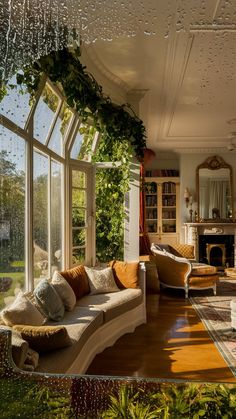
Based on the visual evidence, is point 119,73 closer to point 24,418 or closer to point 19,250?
point 19,250

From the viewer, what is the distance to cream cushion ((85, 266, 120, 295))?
4008 mm

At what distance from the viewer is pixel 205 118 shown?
19.2 ft

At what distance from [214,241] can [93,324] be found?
5.67 metres

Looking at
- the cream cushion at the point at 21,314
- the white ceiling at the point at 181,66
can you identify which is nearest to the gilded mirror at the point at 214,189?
the white ceiling at the point at 181,66

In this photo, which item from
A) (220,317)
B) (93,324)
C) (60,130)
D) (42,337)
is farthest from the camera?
(220,317)

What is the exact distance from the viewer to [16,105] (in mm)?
2619

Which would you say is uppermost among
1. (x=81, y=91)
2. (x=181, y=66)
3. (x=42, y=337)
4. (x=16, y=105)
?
(x=181, y=66)

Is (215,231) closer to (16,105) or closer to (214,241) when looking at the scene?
(214,241)

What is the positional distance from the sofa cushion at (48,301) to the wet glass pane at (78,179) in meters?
1.81

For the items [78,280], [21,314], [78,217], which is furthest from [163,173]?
[21,314]

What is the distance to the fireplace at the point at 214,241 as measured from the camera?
26.0 ft

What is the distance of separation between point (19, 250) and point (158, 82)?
265 cm

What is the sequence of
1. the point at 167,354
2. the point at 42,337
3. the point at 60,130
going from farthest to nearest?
the point at 60,130
the point at 167,354
the point at 42,337

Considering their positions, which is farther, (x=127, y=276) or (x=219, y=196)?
(x=219, y=196)
